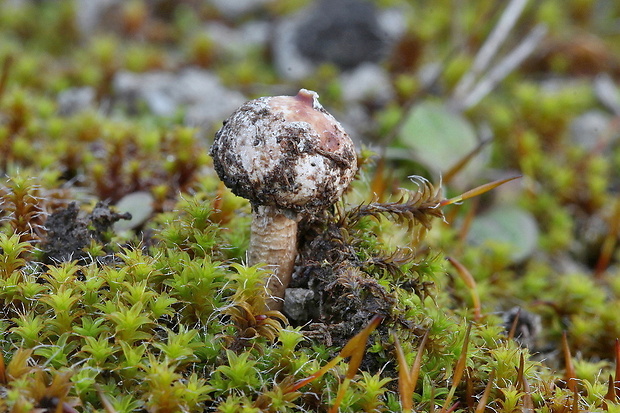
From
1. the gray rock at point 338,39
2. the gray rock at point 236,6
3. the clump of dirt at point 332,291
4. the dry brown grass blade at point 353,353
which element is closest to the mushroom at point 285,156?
the clump of dirt at point 332,291

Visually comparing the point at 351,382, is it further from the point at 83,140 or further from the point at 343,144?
the point at 83,140

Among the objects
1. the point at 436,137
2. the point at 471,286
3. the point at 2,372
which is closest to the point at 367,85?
the point at 436,137

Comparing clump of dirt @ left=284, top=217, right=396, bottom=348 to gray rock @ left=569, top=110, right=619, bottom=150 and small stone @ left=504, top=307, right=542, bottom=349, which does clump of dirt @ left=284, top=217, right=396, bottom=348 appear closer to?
small stone @ left=504, top=307, right=542, bottom=349

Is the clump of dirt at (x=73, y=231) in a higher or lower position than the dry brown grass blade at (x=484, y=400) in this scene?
higher

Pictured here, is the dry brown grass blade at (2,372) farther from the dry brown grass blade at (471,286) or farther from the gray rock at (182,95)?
the gray rock at (182,95)

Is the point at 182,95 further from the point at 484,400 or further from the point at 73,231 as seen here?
the point at 484,400
